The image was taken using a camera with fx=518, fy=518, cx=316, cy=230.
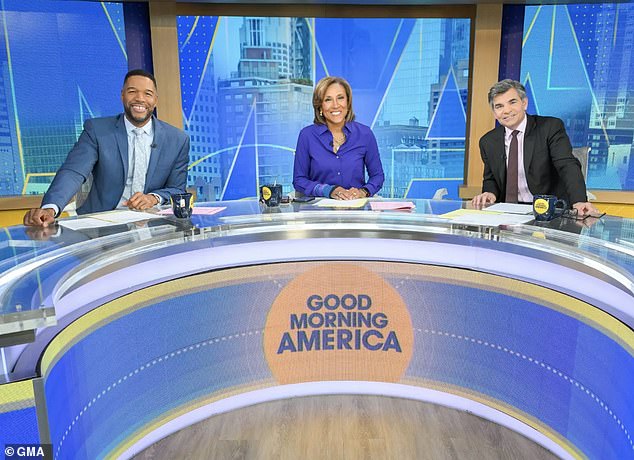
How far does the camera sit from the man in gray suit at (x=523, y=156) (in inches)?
100

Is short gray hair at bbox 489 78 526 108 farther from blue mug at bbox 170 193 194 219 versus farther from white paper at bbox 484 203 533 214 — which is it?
blue mug at bbox 170 193 194 219

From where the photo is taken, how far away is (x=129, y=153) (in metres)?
2.68

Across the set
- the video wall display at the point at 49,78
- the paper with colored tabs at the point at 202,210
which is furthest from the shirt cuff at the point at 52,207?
the video wall display at the point at 49,78

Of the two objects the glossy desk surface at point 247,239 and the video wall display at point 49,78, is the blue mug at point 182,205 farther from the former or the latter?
the video wall display at point 49,78

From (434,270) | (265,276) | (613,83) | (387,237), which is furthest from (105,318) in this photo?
(613,83)

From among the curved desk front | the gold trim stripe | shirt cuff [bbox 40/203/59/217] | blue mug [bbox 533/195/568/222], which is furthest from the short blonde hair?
the gold trim stripe

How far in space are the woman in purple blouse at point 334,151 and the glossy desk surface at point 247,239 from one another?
60 cm

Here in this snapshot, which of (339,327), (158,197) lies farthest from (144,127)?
(339,327)

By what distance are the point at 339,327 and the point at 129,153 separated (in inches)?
55.2

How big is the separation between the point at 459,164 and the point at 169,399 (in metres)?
3.75

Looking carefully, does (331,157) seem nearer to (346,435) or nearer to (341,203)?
(341,203)

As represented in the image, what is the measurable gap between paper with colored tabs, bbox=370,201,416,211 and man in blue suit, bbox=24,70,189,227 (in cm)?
106

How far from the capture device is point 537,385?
197 centimetres

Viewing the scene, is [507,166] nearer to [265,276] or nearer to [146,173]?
[265,276]
